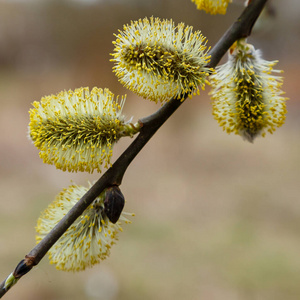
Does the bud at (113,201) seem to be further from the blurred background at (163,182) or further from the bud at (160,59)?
the blurred background at (163,182)

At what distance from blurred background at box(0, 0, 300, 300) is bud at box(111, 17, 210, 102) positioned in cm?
200

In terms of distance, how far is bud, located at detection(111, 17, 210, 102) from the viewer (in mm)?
574

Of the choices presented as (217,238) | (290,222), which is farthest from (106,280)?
(290,222)

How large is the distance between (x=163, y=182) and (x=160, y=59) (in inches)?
173

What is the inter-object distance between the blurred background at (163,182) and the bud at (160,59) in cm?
200

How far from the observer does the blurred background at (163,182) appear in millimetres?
3262

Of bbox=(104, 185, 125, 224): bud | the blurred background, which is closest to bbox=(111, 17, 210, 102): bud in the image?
bbox=(104, 185, 125, 224): bud

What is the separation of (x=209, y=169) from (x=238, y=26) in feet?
14.4

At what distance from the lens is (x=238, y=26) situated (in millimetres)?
684

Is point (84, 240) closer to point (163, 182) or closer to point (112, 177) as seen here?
point (112, 177)

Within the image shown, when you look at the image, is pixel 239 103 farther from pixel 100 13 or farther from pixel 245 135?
pixel 100 13

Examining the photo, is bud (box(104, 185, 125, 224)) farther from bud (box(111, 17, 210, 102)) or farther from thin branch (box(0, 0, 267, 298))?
bud (box(111, 17, 210, 102))

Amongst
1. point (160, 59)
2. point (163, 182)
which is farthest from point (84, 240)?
point (163, 182)

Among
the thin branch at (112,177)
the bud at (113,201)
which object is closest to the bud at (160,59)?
the thin branch at (112,177)
